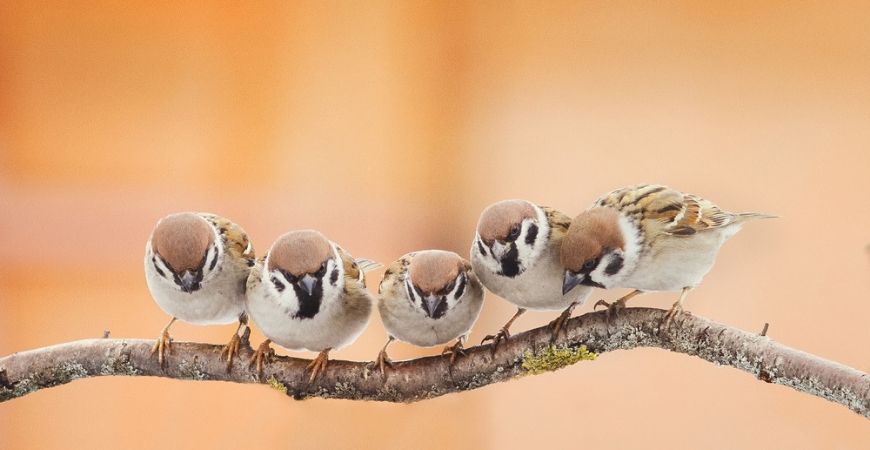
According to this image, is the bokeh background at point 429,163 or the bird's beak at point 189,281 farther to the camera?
the bokeh background at point 429,163

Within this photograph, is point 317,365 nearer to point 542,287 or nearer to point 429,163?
point 542,287

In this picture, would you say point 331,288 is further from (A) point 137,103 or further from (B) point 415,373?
(A) point 137,103

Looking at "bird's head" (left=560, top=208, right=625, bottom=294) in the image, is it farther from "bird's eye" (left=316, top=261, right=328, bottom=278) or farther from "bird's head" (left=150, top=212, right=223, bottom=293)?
"bird's head" (left=150, top=212, right=223, bottom=293)

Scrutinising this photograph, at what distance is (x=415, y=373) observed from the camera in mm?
811

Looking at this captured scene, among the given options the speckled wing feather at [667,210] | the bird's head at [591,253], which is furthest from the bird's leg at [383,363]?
the speckled wing feather at [667,210]

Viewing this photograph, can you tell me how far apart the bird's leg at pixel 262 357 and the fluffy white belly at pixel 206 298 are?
7 centimetres

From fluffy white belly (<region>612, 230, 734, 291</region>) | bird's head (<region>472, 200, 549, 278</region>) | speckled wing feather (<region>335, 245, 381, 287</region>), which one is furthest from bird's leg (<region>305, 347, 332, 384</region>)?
fluffy white belly (<region>612, 230, 734, 291</region>)

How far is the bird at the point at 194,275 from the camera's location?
0.83 metres

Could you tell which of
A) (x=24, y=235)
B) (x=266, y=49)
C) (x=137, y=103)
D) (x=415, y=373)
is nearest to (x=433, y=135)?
(x=266, y=49)

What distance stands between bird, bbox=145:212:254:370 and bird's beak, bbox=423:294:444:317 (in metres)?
0.22

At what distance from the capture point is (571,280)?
0.78 m

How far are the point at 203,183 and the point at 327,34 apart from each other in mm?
436

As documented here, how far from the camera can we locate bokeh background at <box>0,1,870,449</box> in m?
1.35

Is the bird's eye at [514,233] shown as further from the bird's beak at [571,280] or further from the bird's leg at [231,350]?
the bird's leg at [231,350]
